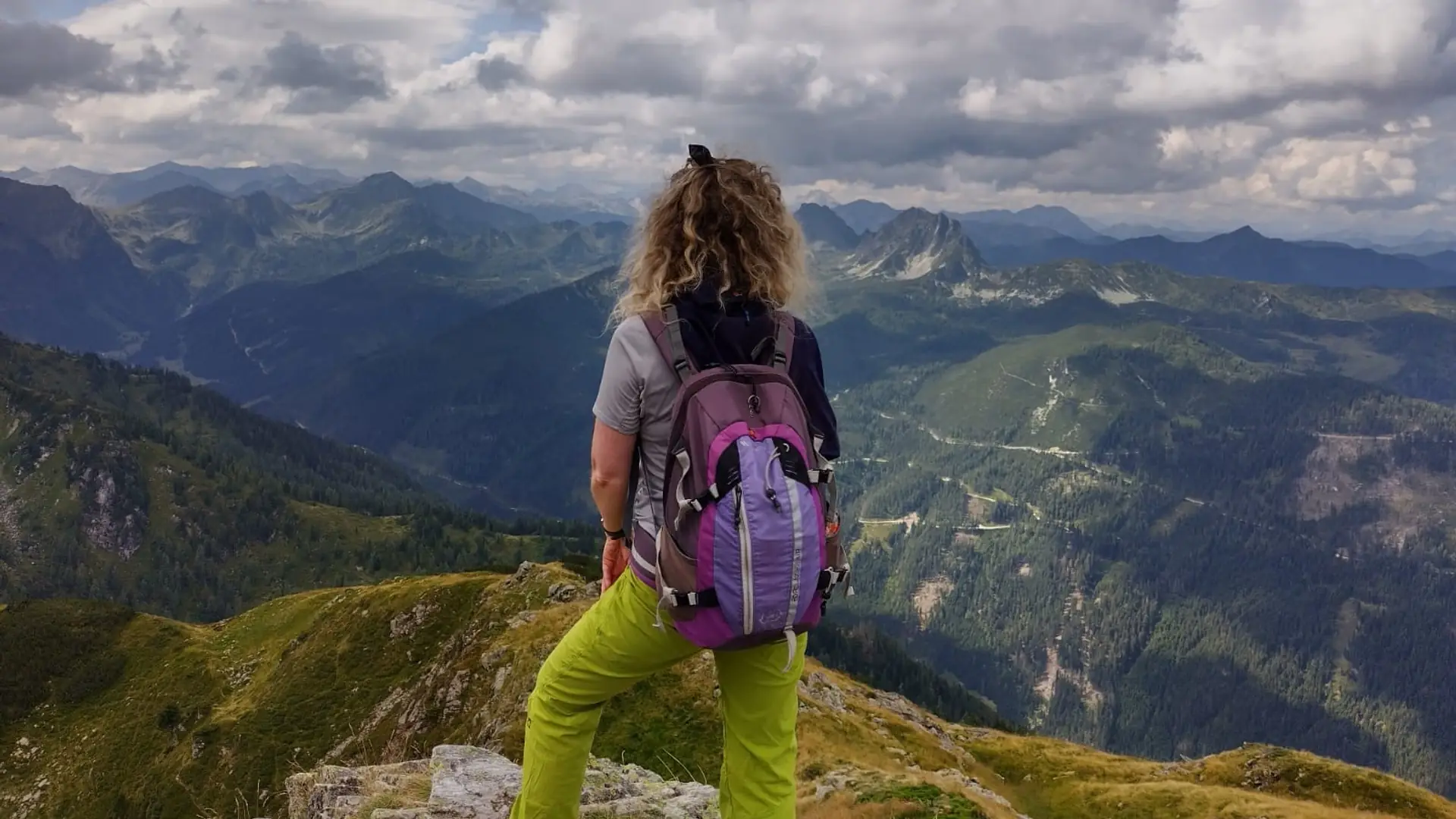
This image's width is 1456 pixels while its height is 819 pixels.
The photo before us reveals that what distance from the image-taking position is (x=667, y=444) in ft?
21.1

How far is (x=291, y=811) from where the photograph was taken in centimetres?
1255

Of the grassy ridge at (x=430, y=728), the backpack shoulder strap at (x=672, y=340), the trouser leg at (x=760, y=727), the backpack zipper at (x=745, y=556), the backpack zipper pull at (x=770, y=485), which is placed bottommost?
the grassy ridge at (x=430, y=728)

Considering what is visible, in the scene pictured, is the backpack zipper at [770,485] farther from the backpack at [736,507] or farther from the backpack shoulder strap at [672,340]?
the backpack shoulder strap at [672,340]

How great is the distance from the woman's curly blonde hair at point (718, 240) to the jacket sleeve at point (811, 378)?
0.38 meters

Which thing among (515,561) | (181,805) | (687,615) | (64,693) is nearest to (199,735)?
(181,805)

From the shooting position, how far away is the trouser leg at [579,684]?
7.02 metres

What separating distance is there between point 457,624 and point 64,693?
172 feet

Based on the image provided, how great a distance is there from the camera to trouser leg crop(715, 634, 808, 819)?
7074mm

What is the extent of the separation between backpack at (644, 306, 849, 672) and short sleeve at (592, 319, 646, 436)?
0.84ft

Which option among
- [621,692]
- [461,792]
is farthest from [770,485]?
[461,792]

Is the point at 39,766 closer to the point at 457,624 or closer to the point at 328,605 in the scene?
the point at 328,605

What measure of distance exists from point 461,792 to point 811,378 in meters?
9.67

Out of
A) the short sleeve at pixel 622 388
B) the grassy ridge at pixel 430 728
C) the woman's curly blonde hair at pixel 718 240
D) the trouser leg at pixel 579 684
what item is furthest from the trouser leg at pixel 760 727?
the grassy ridge at pixel 430 728

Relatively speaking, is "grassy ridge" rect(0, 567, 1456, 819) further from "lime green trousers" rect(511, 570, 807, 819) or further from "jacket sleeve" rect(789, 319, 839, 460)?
"jacket sleeve" rect(789, 319, 839, 460)
